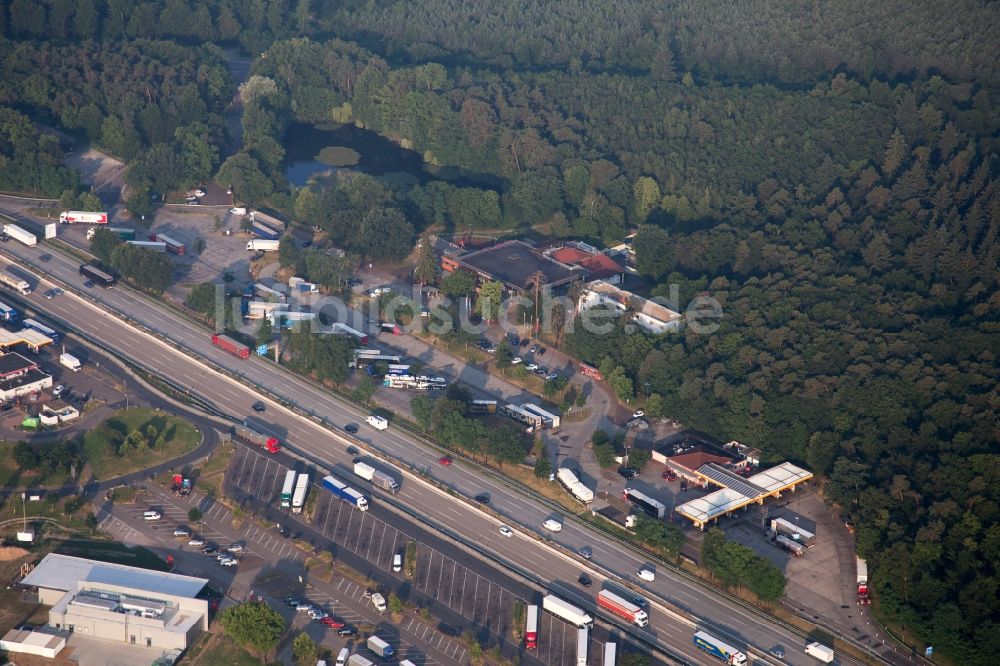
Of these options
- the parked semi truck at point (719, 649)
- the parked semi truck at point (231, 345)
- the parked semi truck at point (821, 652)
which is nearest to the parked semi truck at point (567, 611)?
the parked semi truck at point (719, 649)

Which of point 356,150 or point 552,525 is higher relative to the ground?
point 552,525

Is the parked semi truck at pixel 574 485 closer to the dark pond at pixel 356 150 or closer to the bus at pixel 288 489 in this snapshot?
the bus at pixel 288 489

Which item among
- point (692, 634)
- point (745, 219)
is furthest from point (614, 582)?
point (745, 219)

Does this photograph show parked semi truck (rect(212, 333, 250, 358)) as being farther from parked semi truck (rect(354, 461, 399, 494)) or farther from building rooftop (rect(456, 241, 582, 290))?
building rooftop (rect(456, 241, 582, 290))

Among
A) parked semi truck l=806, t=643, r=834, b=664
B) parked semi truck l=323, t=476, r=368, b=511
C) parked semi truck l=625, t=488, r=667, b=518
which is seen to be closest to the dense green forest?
parked semi truck l=806, t=643, r=834, b=664

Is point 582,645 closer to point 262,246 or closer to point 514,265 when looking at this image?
point 514,265

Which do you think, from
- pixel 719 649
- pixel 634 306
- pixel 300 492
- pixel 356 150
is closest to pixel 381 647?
pixel 300 492

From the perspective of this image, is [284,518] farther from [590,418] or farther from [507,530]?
[590,418]
